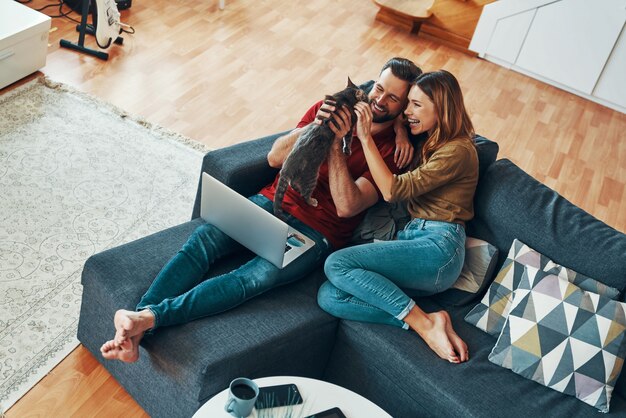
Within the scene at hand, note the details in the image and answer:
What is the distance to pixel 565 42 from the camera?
192 inches

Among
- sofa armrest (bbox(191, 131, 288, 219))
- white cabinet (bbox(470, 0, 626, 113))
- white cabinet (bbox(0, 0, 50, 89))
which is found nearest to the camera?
sofa armrest (bbox(191, 131, 288, 219))

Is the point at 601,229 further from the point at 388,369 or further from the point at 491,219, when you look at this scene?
the point at 388,369

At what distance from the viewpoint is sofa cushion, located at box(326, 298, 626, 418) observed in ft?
6.71

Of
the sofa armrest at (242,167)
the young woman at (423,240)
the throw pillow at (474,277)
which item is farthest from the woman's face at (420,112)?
the sofa armrest at (242,167)

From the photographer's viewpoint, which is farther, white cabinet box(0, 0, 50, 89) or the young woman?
white cabinet box(0, 0, 50, 89)

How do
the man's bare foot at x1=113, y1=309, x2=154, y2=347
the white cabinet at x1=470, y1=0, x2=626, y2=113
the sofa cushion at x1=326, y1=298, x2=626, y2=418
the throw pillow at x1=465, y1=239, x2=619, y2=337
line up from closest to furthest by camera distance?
1. the man's bare foot at x1=113, y1=309, x2=154, y2=347
2. the sofa cushion at x1=326, y1=298, x2=626, y2=418
3. the throw pillow at x1=465, y1=239, x2=619, y2=337
4. the white cabinet at x1=470, y1=0, x2=626, y2=113

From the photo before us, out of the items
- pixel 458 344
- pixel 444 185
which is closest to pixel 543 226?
pixel 444 185

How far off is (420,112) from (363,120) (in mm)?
197

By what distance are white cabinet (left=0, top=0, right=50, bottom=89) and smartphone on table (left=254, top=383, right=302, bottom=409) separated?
94.9 inches

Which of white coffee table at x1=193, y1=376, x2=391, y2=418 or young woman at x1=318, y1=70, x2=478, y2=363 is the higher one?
young woman at x1=318, y1=70, x2=478, y2=363

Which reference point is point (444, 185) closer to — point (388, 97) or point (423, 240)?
point (423, 240)

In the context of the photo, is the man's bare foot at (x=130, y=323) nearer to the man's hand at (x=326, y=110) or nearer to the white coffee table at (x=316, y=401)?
the white coffee table at (x=316, y=401)

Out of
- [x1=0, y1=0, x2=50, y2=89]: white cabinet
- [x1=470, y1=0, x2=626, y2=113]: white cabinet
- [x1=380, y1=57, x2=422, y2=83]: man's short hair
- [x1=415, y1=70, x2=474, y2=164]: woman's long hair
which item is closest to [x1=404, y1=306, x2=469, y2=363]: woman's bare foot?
[x1=415, y1=70, x2=474, y2=164]: woman's long hair

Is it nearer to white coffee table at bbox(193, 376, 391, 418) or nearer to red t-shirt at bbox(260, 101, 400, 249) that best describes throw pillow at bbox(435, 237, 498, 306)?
red t-shirt at bbox(260, 101, 400, 249)
